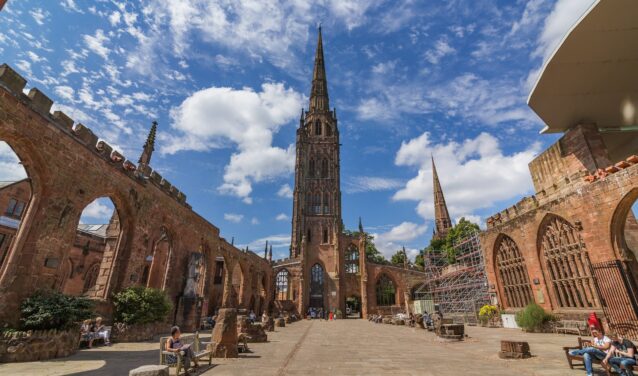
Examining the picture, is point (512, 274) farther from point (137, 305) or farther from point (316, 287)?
point (316, 287)

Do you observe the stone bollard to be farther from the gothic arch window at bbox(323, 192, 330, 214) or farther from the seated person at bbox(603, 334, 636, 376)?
the gothic arch window at bbox(323, 192, 330, 214)

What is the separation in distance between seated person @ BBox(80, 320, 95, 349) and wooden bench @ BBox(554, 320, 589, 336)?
17262 mm

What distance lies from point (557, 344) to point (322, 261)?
107 ft

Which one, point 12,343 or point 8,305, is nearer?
point 12,343

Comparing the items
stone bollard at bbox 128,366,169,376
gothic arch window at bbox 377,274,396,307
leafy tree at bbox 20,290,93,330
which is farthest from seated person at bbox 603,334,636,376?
gothic arch window at bbox 377,274,396,307

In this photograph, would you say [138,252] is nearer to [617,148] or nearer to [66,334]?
[66,334]

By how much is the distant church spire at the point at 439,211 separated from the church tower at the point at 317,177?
2333 cm

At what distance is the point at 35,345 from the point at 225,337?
14.0 ft

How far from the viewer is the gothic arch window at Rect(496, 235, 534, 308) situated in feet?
49.5

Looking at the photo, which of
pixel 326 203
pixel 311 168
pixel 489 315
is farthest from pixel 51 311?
pixel 311 168

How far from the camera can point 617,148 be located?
17.0m

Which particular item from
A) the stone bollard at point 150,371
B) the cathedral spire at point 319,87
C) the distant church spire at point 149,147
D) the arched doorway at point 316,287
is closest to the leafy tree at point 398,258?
the arched doorway at point 316,287

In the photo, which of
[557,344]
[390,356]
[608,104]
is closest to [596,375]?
[390,356]

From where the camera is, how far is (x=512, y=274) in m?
16.0
